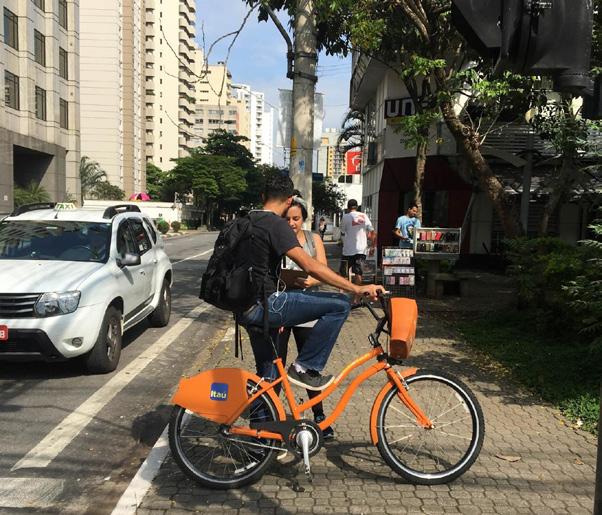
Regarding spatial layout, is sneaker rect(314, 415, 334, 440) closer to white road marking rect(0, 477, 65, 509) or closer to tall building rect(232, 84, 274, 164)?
white road marking rect(0, 477, 65, 509)

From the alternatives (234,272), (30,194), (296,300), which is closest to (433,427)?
(296,300)

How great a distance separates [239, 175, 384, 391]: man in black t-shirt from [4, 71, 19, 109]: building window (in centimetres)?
3835

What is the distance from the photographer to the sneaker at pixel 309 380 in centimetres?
366

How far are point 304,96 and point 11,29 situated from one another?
1442 inches

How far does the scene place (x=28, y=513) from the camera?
3301mm

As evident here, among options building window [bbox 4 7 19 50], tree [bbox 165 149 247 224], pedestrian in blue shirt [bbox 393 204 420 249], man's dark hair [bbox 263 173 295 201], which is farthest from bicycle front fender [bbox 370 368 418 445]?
tree [bbox 165 149 247 224]

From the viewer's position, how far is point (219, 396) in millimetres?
3547

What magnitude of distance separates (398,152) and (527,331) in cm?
1171

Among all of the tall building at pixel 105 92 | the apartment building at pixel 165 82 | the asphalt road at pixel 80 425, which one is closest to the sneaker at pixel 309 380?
the asphalt road at pixel 80 425

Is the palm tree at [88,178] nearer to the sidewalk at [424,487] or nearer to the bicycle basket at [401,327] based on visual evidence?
the sidewalk at [424,487]

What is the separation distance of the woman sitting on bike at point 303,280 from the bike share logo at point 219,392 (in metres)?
0.59

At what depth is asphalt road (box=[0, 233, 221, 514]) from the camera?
141 inches

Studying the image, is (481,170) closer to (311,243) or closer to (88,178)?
(311,243)

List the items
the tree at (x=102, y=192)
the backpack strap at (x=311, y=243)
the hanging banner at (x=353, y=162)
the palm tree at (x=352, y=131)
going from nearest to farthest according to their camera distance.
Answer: the backpack strap at (x=311, y=243) → the palm tree at (x=352, y=131) → the hanging banner at (x=353, y=162) → the tree at (x=102, y=192)
